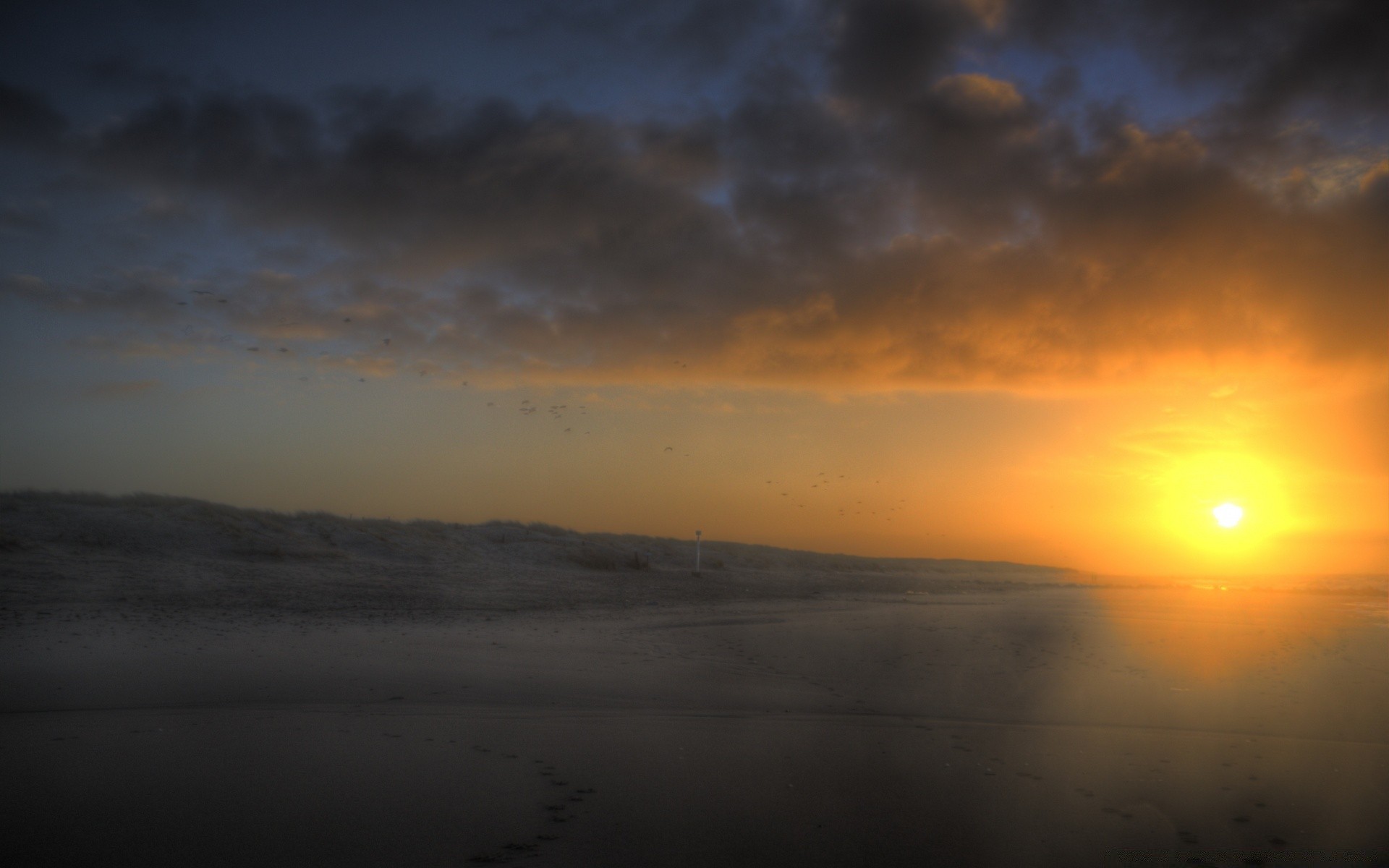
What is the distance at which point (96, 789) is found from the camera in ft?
17.8

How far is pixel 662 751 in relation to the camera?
271 inches

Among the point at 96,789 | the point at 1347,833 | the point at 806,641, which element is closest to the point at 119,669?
the point at 96,789

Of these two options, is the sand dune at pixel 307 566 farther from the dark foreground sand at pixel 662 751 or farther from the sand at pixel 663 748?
the dark foreground sand at pixel 662 751

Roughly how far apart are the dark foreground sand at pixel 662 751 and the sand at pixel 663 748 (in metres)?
0.03

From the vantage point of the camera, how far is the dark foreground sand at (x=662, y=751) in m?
4.92

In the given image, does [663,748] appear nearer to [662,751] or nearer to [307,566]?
[662,751]

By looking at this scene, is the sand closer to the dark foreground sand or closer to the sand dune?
the dark foreground sand

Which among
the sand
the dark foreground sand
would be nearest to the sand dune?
the sand

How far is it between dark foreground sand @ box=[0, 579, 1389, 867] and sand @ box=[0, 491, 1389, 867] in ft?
0.11

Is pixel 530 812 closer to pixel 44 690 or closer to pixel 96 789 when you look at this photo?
pixel 96 789

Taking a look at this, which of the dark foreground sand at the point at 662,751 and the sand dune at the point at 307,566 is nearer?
the dark foreground sand at the point at 662,751

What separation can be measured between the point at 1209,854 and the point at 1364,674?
30.7 ft

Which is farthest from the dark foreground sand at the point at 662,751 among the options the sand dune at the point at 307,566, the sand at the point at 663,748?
the sand dune at the point at 307,566

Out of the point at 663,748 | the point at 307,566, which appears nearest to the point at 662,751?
the point at 663,748
